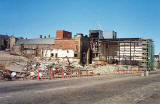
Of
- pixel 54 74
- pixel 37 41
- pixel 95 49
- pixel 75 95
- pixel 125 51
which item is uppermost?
pixel 37 41

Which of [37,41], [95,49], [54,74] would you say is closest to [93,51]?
[95,49]

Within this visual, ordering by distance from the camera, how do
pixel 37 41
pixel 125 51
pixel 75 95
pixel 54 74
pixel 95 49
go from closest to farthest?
pixel 75 95, pixel 54 74, pixel 125 51, pixel 95 49, pixel 37 41

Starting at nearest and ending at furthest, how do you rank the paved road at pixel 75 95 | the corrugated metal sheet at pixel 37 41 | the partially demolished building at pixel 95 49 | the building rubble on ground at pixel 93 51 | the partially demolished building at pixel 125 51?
the paved road at pixel 75 95 < the building rubble on ground at pixel 93 51 < the partially demolished building at pixel 95 49 < the partially demolished building at pixel 125 51 < the corrugated metal sheet at pixel 37 41

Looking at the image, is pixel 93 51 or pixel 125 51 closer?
pixel 125 51

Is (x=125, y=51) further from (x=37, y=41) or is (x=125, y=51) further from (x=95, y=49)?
(x=37, y=41)

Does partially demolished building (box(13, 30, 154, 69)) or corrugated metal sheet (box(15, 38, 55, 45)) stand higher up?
corrugated metal sheet (box(15, 38, 55, 45))

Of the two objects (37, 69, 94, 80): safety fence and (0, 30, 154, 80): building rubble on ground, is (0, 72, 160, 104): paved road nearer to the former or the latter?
(37, 69, 94, 80): safety fence

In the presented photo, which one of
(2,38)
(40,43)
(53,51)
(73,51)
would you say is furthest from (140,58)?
(2,38)

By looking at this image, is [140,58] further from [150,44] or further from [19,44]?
[19,44]

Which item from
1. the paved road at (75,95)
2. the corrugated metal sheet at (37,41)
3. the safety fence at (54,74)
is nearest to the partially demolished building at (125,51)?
the corrugated metal sheet at (37,41)

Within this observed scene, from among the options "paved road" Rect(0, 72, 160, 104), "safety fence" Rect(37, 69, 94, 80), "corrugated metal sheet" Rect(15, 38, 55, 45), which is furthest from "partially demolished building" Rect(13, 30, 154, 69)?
"paved road" Rect(0, 72, 160, 104)

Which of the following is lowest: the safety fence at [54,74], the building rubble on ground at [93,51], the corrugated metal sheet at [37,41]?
the safety fence at [54,74]

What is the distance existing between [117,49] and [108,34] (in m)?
13.6

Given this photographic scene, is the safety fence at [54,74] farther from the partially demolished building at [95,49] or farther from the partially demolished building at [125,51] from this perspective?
the partially demolished building at [125,51]
